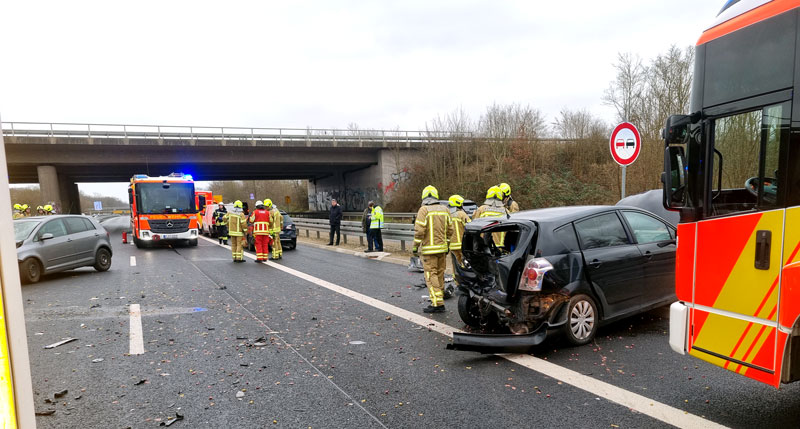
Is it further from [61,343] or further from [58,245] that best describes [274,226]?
[61,343]

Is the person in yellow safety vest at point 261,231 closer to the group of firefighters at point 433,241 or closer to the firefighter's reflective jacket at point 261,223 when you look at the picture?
the firefighter's reflective jacket at point 261,223

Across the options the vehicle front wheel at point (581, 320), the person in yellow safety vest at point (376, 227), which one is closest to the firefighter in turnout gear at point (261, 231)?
the person in yellow safety vest at point (376, 227)

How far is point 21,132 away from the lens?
2756cm

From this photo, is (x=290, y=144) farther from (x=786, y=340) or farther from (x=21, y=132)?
(x=786, y=340)

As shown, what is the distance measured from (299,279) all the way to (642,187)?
1302 centimetres

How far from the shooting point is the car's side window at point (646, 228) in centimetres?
554

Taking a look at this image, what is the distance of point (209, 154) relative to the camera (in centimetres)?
3247

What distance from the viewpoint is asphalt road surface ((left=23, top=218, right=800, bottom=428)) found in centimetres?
338

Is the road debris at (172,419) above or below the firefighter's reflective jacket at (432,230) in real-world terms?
below

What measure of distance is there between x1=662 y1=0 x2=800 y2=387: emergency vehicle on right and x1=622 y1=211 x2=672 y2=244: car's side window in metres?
2.29

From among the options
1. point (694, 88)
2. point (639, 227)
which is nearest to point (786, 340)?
point (694, 88)

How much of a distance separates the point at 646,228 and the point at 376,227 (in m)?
9.95

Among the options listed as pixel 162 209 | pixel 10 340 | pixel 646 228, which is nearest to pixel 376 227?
pixel 162 209

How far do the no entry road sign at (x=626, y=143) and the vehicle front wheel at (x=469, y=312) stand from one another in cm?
426
